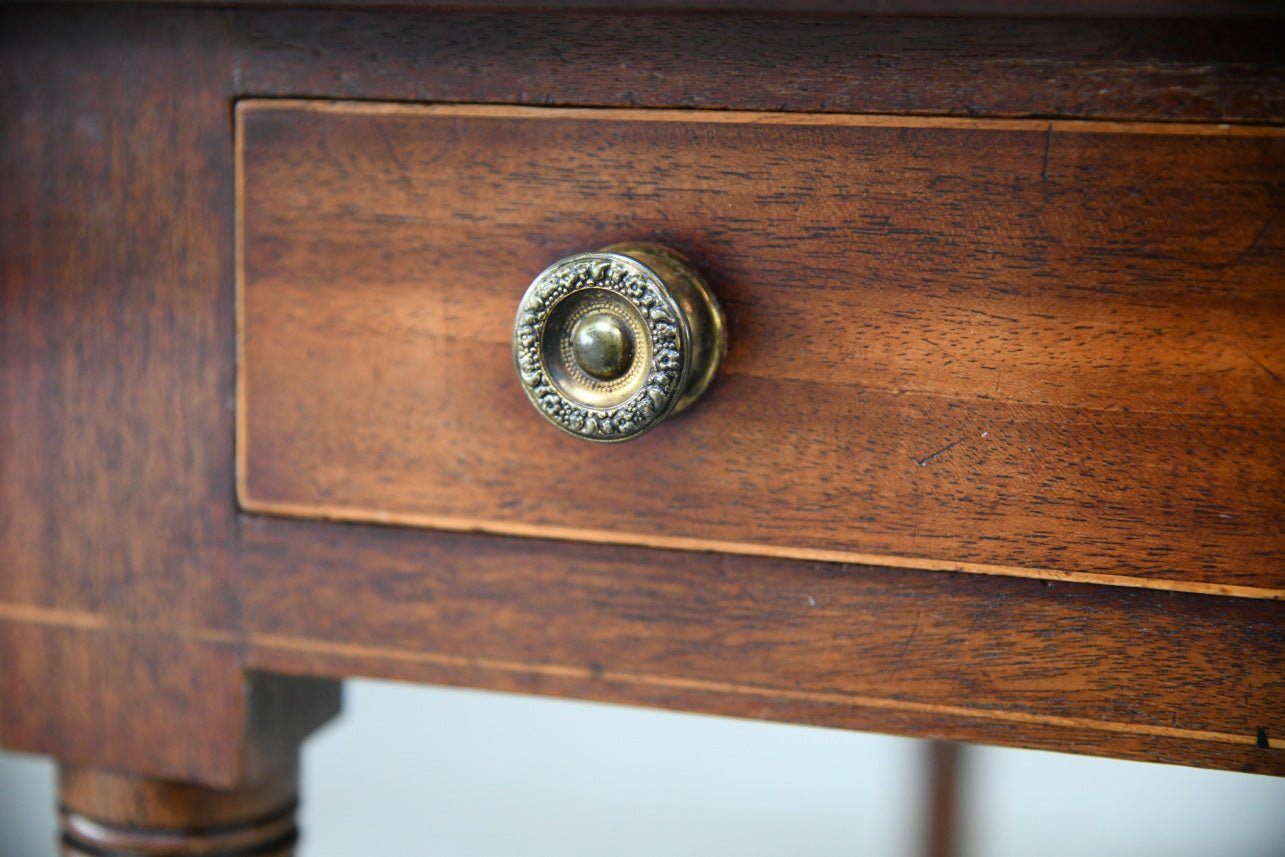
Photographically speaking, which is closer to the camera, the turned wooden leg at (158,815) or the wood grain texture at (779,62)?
the wood grain texture at (779,62)

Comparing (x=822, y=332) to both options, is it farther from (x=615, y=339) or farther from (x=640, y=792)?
(x=640, y=792)

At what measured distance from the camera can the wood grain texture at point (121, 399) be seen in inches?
14.8

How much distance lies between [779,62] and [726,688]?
19cm

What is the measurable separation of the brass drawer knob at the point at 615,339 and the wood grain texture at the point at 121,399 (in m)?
0.12

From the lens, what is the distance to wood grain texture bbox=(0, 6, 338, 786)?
38cm

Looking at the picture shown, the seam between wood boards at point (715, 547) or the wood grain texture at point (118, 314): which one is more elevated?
the wood grain texture at point (118, 314)

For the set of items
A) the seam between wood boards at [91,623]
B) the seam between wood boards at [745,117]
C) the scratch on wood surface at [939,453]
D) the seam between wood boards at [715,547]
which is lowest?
the seam between wood boards at [91,623]

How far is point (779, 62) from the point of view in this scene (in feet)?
1.07

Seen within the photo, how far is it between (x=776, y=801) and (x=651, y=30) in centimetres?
95

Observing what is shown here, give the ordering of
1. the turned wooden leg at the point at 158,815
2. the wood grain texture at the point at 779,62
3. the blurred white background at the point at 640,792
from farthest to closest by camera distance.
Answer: the blurred white background at the point at 640,792 → the turned wooden leg at the point at 158,815 → the wood grain texture at the point at 779,62

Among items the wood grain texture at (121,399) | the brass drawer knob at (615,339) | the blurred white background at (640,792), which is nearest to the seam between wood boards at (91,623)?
the wood grain texture at (121,399)

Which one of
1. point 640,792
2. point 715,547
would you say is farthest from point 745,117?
point 640,792

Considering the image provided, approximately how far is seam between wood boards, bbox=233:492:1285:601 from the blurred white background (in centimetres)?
79

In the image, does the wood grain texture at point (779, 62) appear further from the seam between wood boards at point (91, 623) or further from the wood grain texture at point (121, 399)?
the seam between wood boards at point (91, 623)
